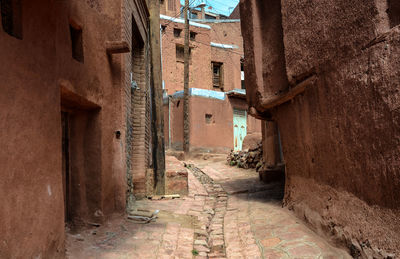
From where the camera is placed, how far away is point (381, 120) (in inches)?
125

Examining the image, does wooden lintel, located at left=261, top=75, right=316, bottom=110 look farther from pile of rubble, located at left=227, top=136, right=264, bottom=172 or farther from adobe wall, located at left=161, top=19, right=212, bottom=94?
adobe wall, located at left=161, top=19, right=212, bottom=94

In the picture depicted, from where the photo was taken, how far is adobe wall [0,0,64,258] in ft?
7.91

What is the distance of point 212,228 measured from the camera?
5.39 meters

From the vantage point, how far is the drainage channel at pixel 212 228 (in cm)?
441

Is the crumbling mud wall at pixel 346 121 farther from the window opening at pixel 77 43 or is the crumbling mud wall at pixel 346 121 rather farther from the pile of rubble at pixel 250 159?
the pile of rubble at pixel 250 159

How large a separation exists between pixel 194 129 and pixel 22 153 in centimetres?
1350

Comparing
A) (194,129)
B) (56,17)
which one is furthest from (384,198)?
(194,129)

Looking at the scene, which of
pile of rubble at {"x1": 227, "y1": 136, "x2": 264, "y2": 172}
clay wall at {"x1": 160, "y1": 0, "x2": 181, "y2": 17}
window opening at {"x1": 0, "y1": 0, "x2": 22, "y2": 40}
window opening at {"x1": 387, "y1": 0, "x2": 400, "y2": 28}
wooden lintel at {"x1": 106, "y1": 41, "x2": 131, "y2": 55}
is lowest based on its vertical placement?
pile of rubble at {"x1": 227, "y1": 136, "x2": 264, "y2": 172}

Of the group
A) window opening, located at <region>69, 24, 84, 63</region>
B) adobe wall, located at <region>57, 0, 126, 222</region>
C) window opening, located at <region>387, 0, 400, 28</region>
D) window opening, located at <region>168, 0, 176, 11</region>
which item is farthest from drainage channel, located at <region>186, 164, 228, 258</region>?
window opening, located at <region>168, 0, 176, 11</region>

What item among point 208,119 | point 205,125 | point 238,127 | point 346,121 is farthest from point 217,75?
point 346,121

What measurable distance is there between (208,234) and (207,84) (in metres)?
17.8

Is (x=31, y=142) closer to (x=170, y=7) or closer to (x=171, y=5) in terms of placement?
(x=170, y=7)

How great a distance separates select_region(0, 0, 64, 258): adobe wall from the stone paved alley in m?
0.79

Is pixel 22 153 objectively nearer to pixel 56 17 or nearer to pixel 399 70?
pixel 56 17
